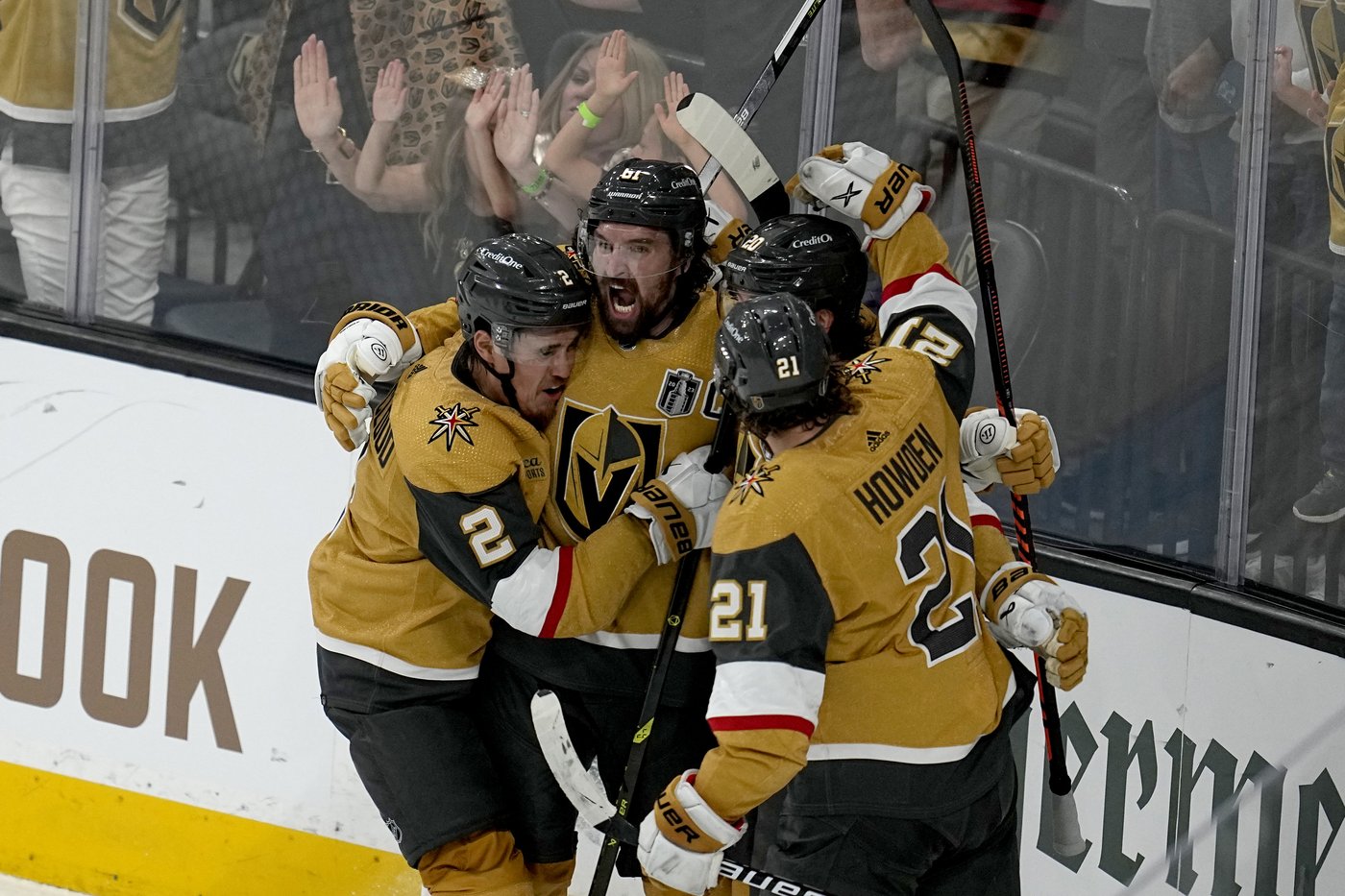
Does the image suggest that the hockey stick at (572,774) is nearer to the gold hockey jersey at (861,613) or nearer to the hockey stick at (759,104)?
the gold hockey jersey at (861,613)

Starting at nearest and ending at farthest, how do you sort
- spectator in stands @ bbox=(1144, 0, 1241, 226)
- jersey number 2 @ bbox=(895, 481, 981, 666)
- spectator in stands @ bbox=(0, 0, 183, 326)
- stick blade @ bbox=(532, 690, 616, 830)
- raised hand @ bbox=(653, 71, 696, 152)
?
jersey number 2 @ bbox=(895, 481, 981, 666), stick blade @ bbox=(532, 690, 616, 830), spectator in stands @ bbox=(1144, 0, 1241, 226), raised hand @ bbox=(653, 71, 696, 152), spectator in stands @ bbox=(0, 0, 183, 326)

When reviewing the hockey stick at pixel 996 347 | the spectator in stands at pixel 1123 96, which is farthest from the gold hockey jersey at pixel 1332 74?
the hockey stick at pixel 996 347

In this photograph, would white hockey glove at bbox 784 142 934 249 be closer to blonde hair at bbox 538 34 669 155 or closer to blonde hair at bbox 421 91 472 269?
blonde hair at bbox 538 34 669 155

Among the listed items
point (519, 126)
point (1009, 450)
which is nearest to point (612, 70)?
point (519, 126)

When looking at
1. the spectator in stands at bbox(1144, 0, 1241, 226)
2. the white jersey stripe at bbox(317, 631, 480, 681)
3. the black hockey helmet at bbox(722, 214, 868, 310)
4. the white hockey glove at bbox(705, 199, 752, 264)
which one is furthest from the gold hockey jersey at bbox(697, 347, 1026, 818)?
the spectator in stands at bbox(1144, 0, 1241, 226)

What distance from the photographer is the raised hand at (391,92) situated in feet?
10.8

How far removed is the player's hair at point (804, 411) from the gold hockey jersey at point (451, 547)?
1.12 ft

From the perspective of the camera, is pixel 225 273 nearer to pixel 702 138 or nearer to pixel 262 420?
pixel 262 420

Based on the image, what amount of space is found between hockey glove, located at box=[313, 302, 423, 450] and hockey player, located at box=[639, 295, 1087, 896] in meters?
0.70

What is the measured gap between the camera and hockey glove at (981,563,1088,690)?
7.82 feet

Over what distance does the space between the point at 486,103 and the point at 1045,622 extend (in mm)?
1545

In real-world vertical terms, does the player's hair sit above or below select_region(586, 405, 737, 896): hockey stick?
above

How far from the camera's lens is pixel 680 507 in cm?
242

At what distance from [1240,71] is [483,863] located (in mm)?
1788
